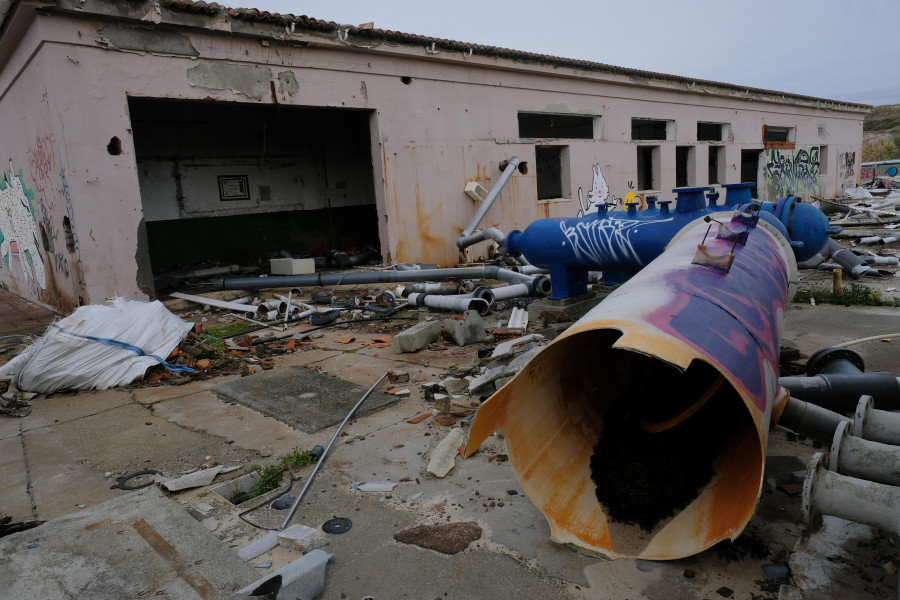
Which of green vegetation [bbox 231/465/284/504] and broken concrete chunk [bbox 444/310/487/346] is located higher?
broken concrete chunk [bbox 444/310/487/346]

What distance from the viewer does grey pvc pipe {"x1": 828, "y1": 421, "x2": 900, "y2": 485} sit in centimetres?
212

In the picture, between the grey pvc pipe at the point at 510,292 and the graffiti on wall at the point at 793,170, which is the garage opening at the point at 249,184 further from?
the graffiti on wall at the point at 793,170

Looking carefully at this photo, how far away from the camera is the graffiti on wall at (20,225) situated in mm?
9500

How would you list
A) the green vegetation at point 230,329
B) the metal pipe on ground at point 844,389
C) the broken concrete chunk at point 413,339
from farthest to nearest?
the green vegetation at point 230,329 < the broken concrete chunk at point 413,339 < the metal pipe on ground at point 844,389

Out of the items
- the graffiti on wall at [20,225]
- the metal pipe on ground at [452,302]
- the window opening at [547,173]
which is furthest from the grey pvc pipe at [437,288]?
the window opening at [547,173]

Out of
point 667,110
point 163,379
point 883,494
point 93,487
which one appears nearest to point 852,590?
point 883,494

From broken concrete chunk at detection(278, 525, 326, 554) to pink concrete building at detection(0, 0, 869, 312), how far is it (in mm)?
6504

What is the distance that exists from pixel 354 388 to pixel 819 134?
85.7 ft

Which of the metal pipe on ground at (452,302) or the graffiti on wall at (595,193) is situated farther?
the graffiti on wall at (595,193)

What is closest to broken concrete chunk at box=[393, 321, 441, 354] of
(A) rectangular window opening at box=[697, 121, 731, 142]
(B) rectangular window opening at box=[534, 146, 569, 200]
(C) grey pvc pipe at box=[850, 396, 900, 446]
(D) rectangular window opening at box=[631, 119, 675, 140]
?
(C) grey pvc pipe at box=[850, 396, 900, 446]

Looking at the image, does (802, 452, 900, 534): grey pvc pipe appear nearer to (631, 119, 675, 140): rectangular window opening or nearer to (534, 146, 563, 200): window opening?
(534, 146, 563, 200): window opening

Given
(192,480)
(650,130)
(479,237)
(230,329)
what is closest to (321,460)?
(192,480)

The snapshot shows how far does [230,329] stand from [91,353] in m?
2.07

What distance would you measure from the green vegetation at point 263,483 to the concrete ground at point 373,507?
88 millimetres
